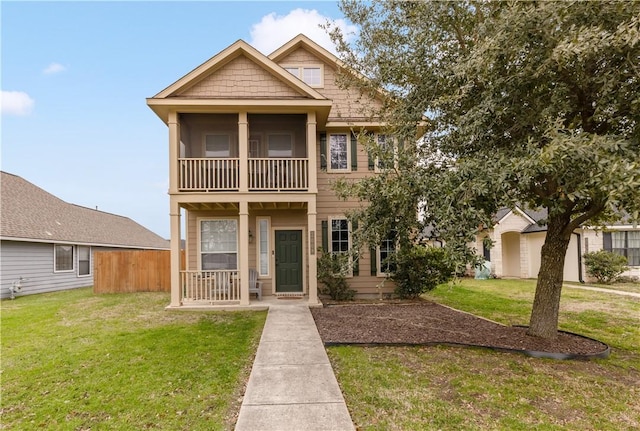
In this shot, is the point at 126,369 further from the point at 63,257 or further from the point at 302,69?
the point at 63,257

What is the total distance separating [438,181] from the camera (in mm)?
4836

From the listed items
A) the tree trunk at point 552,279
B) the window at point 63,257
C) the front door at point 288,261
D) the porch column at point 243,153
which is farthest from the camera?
the window at point 63,257

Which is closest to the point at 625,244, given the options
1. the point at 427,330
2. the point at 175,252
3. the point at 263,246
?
the point at 427,330

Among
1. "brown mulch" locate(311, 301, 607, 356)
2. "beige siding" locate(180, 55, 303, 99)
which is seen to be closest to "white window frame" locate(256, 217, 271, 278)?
"brown mulch" locate(311, 301, 607, 356)

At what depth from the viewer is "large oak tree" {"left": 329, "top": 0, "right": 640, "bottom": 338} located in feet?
13.1

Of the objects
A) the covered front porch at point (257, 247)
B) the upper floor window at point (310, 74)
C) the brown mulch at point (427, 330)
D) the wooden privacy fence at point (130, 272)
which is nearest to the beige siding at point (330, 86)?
the upper floor window at point (310, 74)

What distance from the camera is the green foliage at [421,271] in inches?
404

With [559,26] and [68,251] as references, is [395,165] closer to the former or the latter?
[559,26]

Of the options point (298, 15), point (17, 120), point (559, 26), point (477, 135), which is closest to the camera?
point (559, 26)

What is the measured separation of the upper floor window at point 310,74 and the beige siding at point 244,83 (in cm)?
242

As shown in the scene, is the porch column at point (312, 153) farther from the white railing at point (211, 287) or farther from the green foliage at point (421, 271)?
the green foliage at point (421, 271)

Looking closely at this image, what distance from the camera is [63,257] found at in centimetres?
1540

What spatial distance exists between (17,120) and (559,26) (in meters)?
27.9

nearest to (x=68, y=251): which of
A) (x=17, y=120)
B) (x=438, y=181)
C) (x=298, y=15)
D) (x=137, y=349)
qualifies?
(x=17, y=120)
